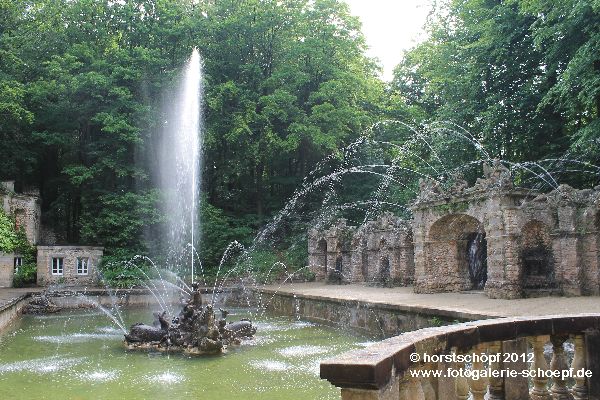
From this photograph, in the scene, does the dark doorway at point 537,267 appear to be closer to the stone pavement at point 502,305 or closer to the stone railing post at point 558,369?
the stone pavement at point 502,305

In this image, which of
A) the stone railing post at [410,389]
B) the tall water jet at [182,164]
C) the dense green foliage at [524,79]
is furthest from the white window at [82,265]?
the stone railing post at [410,389]

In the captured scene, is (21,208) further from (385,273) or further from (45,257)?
(385,273)

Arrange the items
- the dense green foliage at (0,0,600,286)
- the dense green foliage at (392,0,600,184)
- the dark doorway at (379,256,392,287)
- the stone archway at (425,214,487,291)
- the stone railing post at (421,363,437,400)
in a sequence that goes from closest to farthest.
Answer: the stone railing post at (421,363,437,400)
the dense green foliage at (392,0,600,184)
the stone archway at (425,214,487,291)
the dark doorway at (379,256,392,287)
the dense green foliage at (0,0,600,286)

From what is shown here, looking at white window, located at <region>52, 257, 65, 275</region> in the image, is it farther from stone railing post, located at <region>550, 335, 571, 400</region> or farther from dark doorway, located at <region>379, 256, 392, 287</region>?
stone railing post, located at <region>550, 335, 571, 400</region>

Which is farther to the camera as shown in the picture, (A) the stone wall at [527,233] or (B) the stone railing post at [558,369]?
(A) the stone wall at [527,233]

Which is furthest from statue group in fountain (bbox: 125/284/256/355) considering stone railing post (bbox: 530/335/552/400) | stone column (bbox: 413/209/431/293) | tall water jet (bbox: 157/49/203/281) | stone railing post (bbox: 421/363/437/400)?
tall water jet (bbox: 157/49/203/281)

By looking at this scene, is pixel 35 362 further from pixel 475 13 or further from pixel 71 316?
pixel 475 13

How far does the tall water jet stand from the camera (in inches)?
1290

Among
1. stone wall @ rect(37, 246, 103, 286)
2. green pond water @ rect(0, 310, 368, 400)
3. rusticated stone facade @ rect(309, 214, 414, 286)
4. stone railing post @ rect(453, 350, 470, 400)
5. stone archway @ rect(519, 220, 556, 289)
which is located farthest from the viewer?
stone wall @ rect(37, 246, 103, 286)

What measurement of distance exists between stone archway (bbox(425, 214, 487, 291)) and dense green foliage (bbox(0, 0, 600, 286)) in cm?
840

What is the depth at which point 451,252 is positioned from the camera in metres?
19.6

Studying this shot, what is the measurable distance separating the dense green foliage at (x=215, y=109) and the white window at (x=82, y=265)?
3.69 ft

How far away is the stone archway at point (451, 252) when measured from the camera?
1919 centimetres

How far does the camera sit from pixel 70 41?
1446 inches
